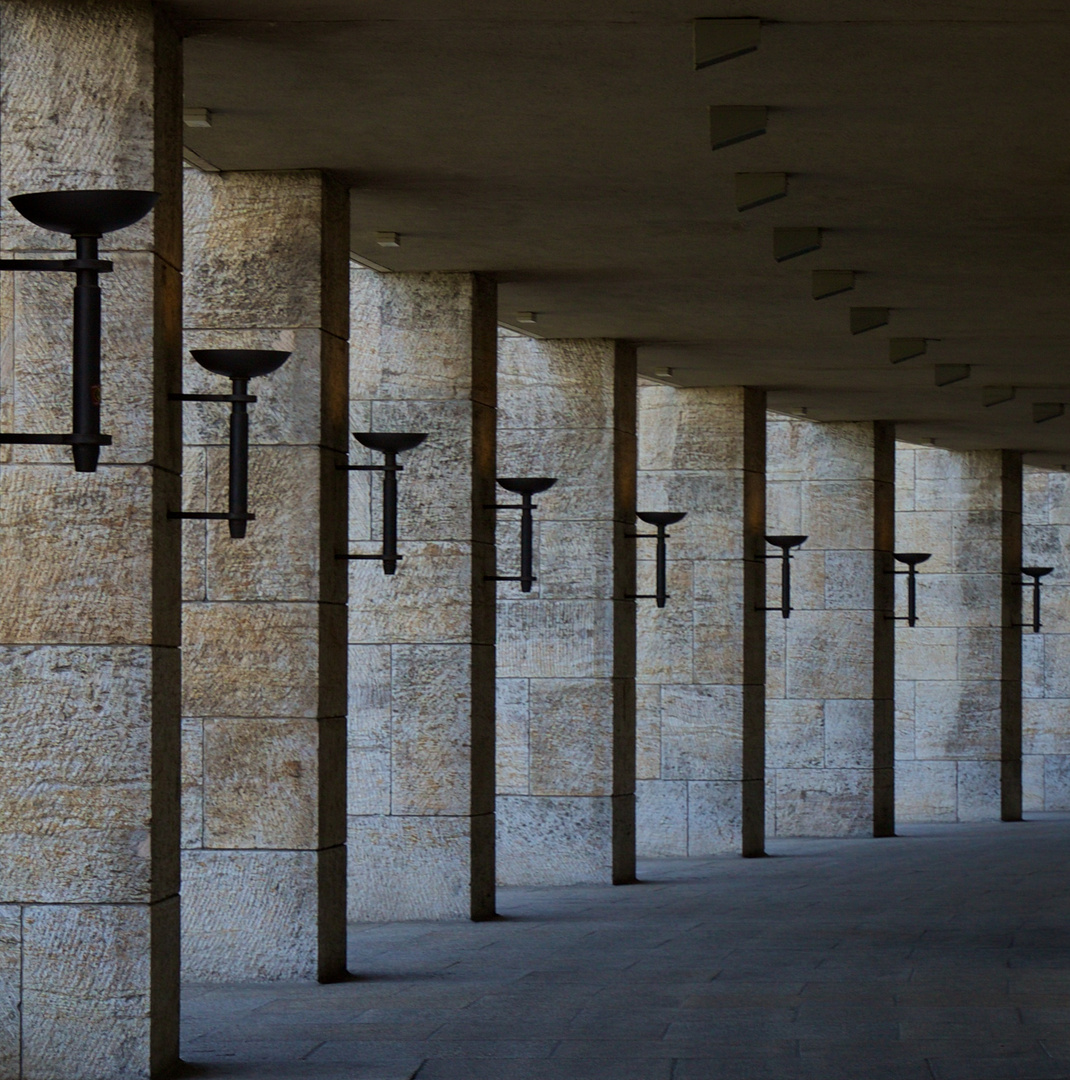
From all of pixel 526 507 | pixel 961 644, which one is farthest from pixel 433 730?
pixel 961 644

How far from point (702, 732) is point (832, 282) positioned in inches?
268

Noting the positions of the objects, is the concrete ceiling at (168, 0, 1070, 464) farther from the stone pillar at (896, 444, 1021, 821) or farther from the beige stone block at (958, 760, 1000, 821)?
the beige stone block at (958, 760, 1000, 821)

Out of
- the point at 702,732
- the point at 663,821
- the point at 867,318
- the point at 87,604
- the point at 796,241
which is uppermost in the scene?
the point at 796,241

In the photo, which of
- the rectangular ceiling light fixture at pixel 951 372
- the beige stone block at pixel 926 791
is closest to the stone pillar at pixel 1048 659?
the beige stone block at pixel 926 791

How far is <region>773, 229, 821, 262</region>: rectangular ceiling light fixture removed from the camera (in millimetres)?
12211

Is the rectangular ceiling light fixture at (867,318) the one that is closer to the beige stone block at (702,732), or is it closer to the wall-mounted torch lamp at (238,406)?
the beige stone block at (702,732)

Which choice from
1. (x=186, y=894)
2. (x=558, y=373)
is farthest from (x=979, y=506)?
(x=186, y=894)

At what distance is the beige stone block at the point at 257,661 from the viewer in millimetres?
10336

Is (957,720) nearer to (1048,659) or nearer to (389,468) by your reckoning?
(1048,659)

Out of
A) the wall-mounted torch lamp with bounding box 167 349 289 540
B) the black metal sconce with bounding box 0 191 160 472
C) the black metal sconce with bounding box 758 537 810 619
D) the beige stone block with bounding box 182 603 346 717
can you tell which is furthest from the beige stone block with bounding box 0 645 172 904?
the black metal sconce with bounding box 758 537 810 619

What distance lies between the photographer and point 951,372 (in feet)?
59.7

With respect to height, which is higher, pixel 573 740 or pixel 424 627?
pixel 424 627

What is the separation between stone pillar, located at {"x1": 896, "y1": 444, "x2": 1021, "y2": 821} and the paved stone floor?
921cm

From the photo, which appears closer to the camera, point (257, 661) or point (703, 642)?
point (257, 661)
